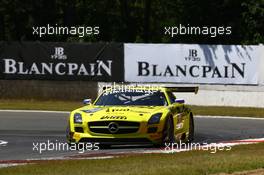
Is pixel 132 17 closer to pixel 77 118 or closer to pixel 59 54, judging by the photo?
pixel 59 54

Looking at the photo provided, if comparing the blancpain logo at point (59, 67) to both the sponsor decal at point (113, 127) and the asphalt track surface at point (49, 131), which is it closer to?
the asphalt track surface at point (49, 131)

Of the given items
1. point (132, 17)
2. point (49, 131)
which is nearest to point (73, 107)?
point (49, 131)

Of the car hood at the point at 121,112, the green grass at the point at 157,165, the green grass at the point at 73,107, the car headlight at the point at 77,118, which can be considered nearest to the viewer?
the green grass at the point at 157,165

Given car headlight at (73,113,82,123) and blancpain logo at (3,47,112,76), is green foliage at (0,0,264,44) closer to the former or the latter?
blancpain logo at (3,47,112,76)

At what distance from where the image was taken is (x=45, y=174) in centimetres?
1070

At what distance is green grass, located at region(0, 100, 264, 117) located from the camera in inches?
1024

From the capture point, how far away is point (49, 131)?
63.6 feet

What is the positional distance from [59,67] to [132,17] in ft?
50.5

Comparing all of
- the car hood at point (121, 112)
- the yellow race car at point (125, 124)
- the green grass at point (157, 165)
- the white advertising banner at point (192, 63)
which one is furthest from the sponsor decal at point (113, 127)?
the white advertising banner at point (192, 63)

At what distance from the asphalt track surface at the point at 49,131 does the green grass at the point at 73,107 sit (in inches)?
63.7

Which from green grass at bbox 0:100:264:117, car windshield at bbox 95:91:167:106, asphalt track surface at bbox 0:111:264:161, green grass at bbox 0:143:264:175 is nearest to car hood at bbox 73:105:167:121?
car windshield at bbox 95:91:167:106

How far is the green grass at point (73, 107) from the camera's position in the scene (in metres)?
26.0

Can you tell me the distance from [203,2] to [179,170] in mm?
29387

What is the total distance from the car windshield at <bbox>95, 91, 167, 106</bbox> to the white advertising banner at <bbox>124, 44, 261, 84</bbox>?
13098 millimetres
